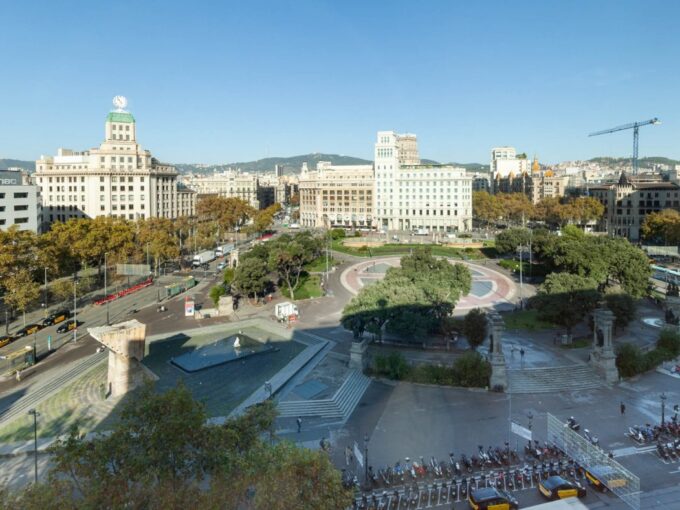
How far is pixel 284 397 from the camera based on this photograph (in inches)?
1410

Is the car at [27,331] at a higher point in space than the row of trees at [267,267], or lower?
lower

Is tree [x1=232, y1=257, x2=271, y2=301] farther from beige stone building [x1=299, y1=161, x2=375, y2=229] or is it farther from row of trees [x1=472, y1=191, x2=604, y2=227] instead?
row of trees [x1=472, y1=191, x2=604, y2=227]

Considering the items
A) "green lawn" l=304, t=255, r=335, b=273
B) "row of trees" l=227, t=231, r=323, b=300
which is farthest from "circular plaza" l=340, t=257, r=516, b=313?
"row of trees" l=227, t=231, r=323, b=300

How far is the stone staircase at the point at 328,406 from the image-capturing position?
3394 cm

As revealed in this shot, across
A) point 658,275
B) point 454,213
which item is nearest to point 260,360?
point 658,275

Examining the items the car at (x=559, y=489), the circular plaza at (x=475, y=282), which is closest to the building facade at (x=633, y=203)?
the circular plaza at (x=475, y=282)

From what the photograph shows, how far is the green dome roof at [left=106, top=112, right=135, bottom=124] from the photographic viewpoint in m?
111

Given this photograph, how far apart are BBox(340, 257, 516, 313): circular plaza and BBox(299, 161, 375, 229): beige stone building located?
5329cm

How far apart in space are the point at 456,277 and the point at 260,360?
2365 centimetres

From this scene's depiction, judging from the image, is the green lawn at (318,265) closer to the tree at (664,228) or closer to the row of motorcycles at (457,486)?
the row of motorcycles at (457,486)

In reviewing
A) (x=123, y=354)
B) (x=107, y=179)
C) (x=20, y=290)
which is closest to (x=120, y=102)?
(x=107, y=179)

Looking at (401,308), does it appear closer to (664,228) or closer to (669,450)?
(669,450)

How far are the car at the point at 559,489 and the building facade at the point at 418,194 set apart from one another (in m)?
121

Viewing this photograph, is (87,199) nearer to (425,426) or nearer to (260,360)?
(260,360)
